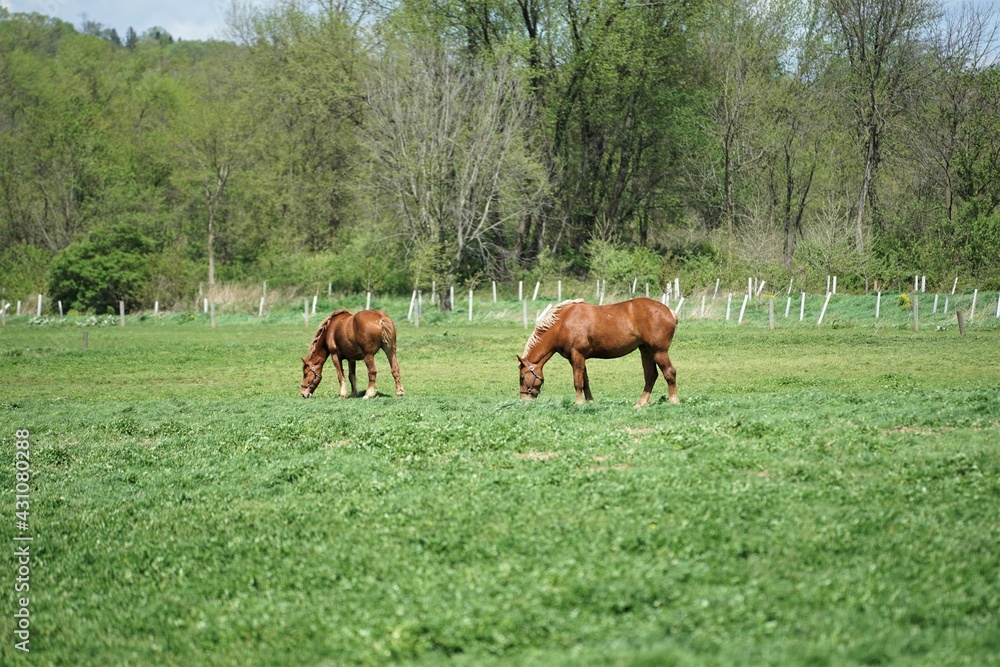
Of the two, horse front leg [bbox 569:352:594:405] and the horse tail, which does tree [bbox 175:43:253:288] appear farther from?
horse front leg [bbox 569:352:594:405]

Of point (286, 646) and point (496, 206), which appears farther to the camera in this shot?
point (496, 206)

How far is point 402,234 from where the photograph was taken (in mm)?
55750

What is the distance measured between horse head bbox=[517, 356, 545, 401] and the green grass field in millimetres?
1568

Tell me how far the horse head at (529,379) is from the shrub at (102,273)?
4579 centimetres

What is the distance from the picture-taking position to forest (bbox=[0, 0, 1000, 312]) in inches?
2063

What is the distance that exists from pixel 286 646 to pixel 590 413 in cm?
783

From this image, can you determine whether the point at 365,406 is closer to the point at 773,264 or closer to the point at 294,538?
the point at 294,538

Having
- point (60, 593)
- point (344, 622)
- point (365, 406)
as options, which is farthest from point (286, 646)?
point (365, 406)

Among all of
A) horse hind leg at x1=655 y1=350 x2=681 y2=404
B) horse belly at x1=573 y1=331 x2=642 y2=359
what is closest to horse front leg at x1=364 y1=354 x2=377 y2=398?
horse belly at x1=573 y1=331 x2=642 y2=359

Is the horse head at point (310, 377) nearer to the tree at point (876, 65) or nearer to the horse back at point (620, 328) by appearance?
the horse back at point (620, 328)

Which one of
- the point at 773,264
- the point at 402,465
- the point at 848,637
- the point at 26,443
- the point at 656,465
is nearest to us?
the point at 848,637

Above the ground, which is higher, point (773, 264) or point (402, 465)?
point (773, 264)

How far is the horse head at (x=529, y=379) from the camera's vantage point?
1711cm

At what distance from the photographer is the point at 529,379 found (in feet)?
56.3
